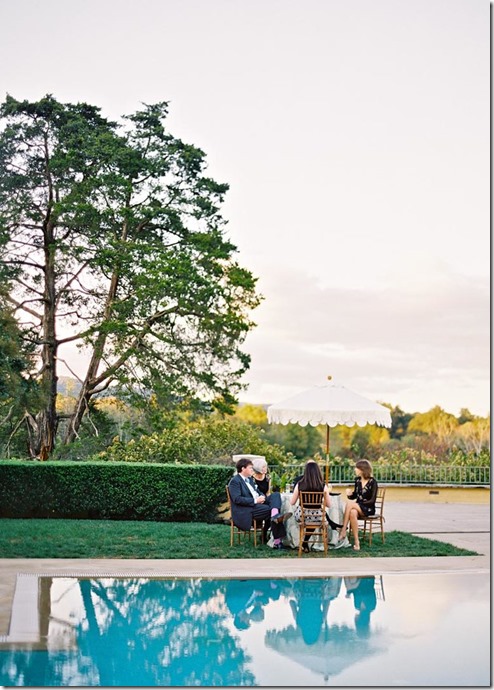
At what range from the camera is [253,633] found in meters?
7.52

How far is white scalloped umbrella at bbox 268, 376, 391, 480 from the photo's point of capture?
498 inches

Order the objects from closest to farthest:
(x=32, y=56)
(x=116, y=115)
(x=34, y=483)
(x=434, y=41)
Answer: (x=434, y=41), (x=34, y=483), (x=32, y=56), (x=116, y=115)

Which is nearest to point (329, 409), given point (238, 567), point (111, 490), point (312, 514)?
point (312, 514)

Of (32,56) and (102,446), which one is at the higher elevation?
(32,56)

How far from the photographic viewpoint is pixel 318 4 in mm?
12414

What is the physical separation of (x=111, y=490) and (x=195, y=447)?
11.2 feet

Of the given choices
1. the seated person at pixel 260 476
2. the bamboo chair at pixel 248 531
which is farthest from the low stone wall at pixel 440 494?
the seated person at pixel 260 476

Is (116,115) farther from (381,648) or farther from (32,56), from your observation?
(381,648)

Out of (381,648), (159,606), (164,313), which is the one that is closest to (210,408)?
(164,313)

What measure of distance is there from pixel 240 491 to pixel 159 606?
3534mm

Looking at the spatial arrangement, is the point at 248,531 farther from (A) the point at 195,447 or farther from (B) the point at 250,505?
(A) the point at 195,447

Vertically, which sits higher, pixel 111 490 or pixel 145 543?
pixel 111 490

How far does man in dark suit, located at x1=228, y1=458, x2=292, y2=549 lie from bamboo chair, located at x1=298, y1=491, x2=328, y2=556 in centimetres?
31

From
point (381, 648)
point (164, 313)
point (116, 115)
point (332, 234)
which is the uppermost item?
point (116, 115)
